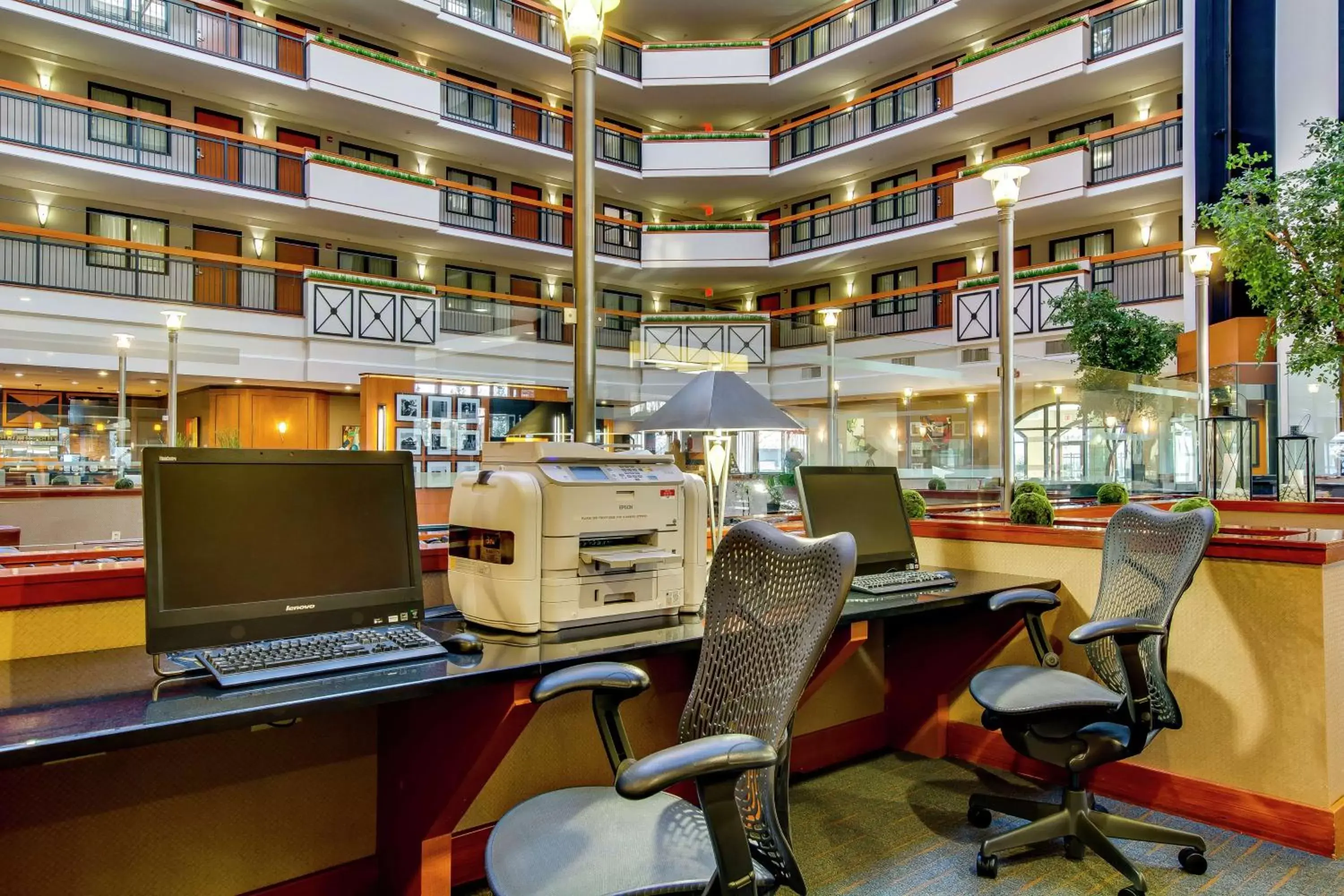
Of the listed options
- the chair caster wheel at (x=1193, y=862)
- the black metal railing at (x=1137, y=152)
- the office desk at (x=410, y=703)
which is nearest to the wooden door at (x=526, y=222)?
the black metal railing at (x=1137, y=152)

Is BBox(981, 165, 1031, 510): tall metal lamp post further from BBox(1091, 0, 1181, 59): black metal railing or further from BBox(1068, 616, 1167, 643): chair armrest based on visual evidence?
BBox(1091, 0, 1181, 59): black metal railing

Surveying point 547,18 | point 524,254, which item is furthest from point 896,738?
point 547,18

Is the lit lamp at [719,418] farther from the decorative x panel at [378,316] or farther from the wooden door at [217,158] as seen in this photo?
the wooden door at [217,158]

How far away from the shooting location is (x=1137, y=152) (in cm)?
1277

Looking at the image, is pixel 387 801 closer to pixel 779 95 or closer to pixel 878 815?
pixel 878 815

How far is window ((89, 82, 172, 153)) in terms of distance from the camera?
39.2 feet

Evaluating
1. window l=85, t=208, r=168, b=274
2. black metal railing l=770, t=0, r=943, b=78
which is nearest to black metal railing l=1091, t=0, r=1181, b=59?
black metal railing l=770, t=0, r=943, b=78

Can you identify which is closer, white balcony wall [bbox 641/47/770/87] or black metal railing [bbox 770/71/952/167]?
black metal railing [bbox 770/71/952/167]

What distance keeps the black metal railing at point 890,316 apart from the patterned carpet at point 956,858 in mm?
11311

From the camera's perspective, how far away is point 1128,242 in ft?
46.2

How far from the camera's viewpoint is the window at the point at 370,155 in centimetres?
1507

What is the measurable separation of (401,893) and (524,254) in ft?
48.7

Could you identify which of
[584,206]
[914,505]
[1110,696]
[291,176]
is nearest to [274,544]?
[584,206]

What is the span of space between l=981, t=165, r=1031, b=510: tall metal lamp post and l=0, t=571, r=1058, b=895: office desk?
2.20 metres
